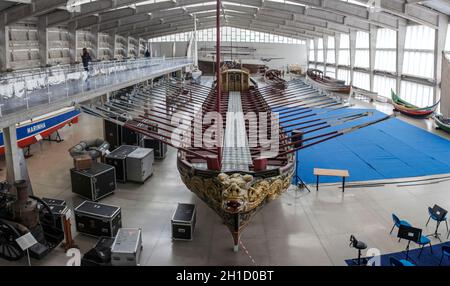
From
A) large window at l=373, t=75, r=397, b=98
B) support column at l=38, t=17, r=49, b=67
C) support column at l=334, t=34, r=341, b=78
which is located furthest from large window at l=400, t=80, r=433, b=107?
support column at l=38, t=17, r=49, b=67

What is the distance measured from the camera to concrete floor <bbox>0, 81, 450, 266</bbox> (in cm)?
840

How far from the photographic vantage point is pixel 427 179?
1333 cm

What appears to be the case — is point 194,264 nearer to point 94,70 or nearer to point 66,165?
point 66,165

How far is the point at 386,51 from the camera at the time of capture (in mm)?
32562

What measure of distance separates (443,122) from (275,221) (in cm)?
1569


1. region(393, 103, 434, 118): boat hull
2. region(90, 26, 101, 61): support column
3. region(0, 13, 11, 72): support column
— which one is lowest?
region(393, 103, 434, 118): boat hull

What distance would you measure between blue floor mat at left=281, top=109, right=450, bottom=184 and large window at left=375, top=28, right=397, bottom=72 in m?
12.5

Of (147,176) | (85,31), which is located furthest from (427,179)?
(85,31)

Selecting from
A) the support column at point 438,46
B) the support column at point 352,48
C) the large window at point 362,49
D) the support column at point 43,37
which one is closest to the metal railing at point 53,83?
the support column at point 43,37

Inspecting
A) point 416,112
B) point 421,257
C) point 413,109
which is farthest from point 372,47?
point 421,257

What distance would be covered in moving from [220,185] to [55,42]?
26.7m

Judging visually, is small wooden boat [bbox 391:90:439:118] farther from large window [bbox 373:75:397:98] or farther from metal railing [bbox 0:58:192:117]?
metal railing [bbox 0:58:192:117]

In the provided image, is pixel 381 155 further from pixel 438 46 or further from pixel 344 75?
pixel 344 75
